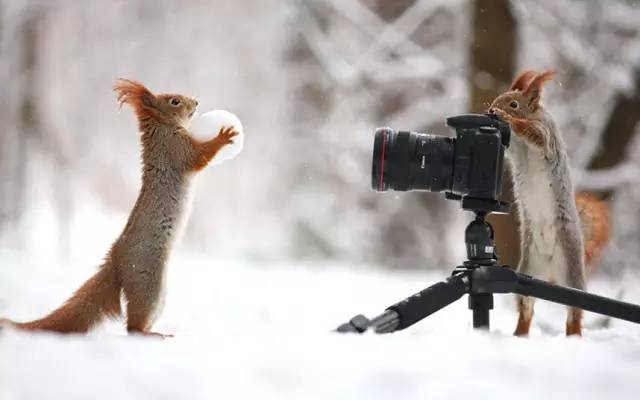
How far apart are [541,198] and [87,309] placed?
907 millimetres

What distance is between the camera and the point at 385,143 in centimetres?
144

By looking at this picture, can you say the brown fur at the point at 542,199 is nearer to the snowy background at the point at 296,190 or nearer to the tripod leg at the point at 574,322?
the tripod leg at the point at 574,322

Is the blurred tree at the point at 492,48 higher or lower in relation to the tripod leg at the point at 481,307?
higher

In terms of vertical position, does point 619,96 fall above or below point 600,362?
above

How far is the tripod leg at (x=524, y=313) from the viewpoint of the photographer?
1469 mm

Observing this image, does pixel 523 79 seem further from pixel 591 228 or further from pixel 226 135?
pixel 226 135

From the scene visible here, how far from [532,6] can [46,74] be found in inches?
127

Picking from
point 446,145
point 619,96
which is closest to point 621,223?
point 619,96

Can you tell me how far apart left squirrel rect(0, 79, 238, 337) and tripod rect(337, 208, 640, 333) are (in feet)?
1.26

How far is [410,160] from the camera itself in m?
1.43

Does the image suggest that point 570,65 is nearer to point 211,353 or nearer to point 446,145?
point 446,145

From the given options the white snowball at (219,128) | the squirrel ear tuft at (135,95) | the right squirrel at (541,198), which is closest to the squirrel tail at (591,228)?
the right squirrel at (541,198)

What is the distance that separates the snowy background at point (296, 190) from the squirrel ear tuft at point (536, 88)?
19.1 inches

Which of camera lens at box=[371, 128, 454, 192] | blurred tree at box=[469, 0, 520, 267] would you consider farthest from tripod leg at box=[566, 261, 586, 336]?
blurred tree at box=[469, 0, 520, 267]
